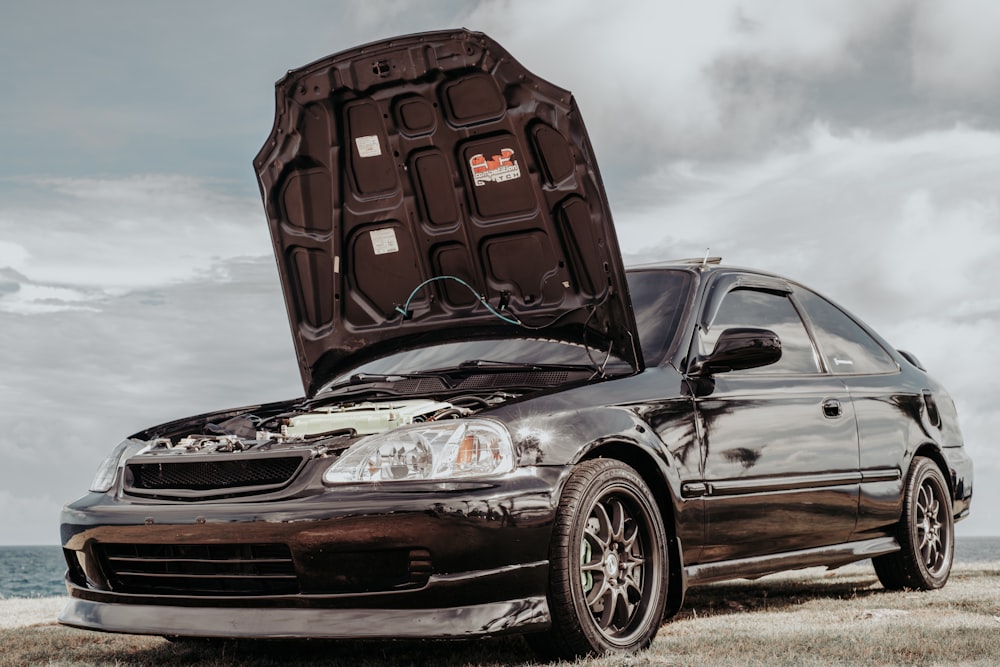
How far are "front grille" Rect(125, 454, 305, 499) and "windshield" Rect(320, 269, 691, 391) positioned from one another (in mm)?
1350

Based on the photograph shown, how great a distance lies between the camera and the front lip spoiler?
3.90 meters

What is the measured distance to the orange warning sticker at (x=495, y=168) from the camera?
17.4ft

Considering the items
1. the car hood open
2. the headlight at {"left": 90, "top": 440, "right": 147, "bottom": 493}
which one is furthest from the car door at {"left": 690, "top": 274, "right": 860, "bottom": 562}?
the headlight at {"left": 90, "top": 440, "right": 147, "bottom": 493}

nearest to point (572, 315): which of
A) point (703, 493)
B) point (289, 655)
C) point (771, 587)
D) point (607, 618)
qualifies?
point (703, 493)

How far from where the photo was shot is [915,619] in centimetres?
545

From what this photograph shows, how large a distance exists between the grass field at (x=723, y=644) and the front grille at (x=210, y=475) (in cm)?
72

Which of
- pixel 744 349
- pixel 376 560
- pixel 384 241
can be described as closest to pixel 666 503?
pixel 744 349

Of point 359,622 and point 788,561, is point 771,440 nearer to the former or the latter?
point 788,561

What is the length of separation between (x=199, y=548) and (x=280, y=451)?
1.58ft

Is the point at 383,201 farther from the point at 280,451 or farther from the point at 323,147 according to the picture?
the point at 280,451

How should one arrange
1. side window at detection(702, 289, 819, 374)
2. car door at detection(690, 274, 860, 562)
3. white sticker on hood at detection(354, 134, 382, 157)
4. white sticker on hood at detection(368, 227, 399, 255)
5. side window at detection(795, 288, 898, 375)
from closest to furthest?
car door at detection(690, 274, 860, 562), side window at detection(702, 289, 819, 374), white sticker on hood at detection(354, 134, 382, 157), white sticker on hood at detection(368, 227, 399, 255), side window at detection(795, 288, 898, 375)

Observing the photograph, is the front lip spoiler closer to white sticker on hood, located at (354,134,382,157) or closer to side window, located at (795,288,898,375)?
white sticker on hood, located at (354,134,382,157)

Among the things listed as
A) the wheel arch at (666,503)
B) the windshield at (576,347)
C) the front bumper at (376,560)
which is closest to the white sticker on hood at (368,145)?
the windshield at (576,347)

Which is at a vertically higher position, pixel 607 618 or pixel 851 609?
pixel 607 618
